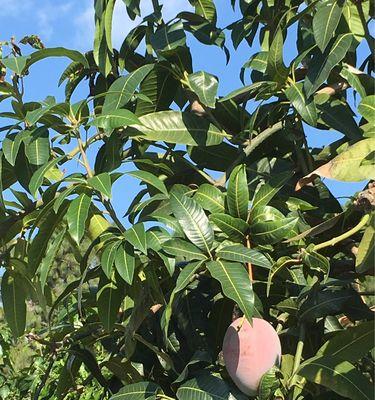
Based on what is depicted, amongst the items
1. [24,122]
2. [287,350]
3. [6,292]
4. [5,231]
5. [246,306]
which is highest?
[24,122]

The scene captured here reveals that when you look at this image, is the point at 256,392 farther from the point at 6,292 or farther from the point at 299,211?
the point at 6,292

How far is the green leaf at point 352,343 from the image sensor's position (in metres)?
1.08

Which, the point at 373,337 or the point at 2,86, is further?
the point at 2,86

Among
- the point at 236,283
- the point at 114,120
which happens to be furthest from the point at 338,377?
the point at 114,120

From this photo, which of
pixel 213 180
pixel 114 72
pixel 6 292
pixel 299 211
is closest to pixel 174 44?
pixel 114 72

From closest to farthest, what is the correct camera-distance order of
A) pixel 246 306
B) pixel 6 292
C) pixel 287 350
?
pixel 246 306 < pixel 287 350 < pixel 6 292

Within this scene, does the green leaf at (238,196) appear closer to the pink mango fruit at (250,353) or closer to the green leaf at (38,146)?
the pink mango fruit at (250,353)

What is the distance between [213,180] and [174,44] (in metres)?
0.27

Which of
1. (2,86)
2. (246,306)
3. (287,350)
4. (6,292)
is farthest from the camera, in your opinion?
(6,292)

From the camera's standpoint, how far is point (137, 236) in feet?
3.51

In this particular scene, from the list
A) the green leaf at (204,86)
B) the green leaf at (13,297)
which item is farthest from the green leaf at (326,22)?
the green leaf at (13,297)

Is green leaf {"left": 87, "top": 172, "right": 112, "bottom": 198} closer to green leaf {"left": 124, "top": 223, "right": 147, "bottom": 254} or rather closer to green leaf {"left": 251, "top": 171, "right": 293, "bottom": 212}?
green leaf {"left": 124, "top": 223, "right": 147, "bottom": 254}

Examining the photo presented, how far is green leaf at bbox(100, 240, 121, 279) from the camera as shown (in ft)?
3.53

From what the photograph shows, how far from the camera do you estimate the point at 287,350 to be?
4.03 feet
